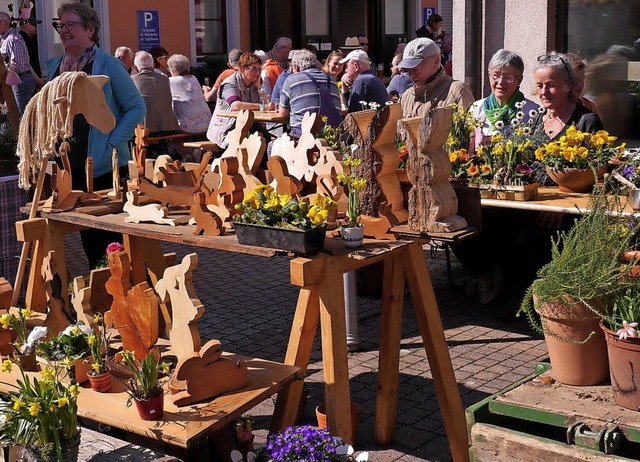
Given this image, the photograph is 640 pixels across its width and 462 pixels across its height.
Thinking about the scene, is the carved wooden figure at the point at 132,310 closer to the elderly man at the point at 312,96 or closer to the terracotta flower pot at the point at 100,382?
the terracotta flower pot at the point at 100,382

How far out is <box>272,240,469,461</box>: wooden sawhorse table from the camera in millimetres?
3438

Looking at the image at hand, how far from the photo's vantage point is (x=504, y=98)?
19.2 feet

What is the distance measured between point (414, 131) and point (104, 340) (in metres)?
1.42

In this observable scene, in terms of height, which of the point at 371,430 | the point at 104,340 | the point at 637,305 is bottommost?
the point at 371,430

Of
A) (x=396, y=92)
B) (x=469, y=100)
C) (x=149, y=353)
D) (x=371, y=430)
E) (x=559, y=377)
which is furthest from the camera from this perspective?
(x=396, y=92)

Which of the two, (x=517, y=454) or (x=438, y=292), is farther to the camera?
(x=438, y=292)

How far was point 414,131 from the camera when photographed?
384 cm

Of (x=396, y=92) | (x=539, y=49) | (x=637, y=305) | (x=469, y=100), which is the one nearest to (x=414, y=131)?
(x=637, y=305)

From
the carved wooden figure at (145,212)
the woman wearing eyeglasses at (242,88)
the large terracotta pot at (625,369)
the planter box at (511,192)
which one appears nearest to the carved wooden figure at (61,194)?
the carved wooden figure at (145,212)

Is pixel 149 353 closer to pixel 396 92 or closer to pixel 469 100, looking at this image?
pixel 469 100

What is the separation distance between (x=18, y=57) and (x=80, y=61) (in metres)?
7.05

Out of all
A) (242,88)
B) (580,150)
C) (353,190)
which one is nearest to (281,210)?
(353,190)

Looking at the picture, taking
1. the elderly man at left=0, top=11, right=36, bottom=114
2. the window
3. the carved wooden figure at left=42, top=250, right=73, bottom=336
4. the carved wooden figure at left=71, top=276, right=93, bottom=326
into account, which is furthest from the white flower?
the window

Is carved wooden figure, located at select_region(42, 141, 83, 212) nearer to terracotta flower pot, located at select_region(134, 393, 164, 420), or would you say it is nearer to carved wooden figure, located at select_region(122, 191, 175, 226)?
carved wooden figure, located at select_region(122, 191, 175, 226)
